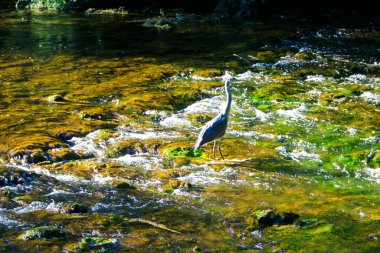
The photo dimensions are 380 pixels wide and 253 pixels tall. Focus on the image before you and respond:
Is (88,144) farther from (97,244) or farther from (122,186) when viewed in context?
(97,244)

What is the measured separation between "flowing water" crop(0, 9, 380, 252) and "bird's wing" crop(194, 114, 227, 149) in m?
0.39

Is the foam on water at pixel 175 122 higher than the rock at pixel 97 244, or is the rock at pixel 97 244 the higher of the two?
the foam on water at pixel 175 122

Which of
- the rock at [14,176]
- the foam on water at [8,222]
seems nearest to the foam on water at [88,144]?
the rock at [14,176]

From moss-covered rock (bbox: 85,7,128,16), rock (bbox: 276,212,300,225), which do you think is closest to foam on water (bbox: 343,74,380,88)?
rock (bbox: 276,212,300,225)

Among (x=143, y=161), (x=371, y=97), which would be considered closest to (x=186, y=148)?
(x=143, y=161)

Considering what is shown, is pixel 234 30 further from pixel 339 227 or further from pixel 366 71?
pixel 339 227

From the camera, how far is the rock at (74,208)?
7.71 meters

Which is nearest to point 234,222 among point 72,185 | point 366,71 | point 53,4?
point 72,185

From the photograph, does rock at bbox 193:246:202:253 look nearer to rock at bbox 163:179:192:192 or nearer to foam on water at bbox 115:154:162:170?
rock at bbox 163:179:192:192

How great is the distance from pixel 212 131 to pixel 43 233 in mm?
4037

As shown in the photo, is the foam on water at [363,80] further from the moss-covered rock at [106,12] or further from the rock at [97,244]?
the moss-covered rock at [106,12]

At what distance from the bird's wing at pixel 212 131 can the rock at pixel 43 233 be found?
3.62 m

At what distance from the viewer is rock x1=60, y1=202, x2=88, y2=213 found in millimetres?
7715

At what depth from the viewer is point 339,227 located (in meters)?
7.18
